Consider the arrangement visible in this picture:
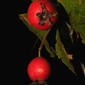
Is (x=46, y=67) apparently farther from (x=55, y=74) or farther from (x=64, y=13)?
(x=55, y=74)

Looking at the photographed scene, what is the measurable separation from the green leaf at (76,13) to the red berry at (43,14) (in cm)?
5

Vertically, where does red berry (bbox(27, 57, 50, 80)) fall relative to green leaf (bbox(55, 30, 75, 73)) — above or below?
below

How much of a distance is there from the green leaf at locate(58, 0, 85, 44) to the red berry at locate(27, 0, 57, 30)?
52mm

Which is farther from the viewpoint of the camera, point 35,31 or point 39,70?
point 35,31

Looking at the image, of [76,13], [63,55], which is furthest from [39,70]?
[76,13]

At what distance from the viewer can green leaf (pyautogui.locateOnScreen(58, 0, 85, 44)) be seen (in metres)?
0.68

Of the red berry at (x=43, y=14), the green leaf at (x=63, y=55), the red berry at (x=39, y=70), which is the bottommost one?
the red berry at (x=39, y=70)

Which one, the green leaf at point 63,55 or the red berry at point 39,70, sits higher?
the green leaf at point 63,55

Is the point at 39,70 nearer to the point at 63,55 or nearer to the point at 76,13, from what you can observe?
the point at 63,55

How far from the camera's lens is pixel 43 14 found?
646 mm

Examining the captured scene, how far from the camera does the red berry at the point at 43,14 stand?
65cm

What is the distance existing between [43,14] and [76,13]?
0.10 meters

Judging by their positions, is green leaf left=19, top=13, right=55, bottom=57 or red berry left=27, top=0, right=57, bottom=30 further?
green leaf left=19, top=13, right=55, bottom=57

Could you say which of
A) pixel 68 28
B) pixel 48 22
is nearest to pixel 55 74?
pixel 68 28
